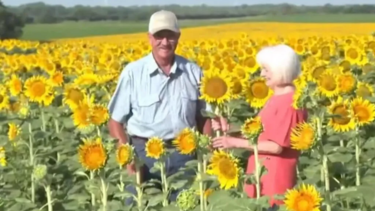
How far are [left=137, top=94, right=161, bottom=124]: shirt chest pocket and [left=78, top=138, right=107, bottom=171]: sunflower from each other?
3.27 ft

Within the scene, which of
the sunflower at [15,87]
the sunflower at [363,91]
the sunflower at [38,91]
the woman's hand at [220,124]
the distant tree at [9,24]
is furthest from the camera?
the distant tree at [9,24]

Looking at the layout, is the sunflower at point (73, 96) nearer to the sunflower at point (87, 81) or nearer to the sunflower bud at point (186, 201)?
the sunflower at point (87, 81)

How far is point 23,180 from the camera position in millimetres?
5172

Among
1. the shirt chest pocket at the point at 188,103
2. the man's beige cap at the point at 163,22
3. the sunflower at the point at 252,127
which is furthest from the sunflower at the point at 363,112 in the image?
the man's beige cap at the point at 163,22

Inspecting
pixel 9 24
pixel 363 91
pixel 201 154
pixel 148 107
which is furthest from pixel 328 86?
pixel 9 24

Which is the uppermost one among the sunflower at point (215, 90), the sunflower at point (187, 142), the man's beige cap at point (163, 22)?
the man's beige cap at point (163, 22)

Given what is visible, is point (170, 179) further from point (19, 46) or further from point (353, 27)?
point (353, 27)

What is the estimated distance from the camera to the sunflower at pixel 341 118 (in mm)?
4094

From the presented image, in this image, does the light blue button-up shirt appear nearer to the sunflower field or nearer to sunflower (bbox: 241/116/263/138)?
the sunflower field

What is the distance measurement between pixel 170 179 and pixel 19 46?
1254cm

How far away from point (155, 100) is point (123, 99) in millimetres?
172

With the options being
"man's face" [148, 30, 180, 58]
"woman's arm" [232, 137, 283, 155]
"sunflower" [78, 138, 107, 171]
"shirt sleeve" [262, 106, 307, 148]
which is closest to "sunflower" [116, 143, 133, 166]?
"sunflower" [78, 138, 107, 171]

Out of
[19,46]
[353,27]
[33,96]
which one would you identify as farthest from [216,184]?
[353,27]

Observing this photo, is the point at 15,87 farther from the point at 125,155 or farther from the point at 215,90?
the point at 125,155
